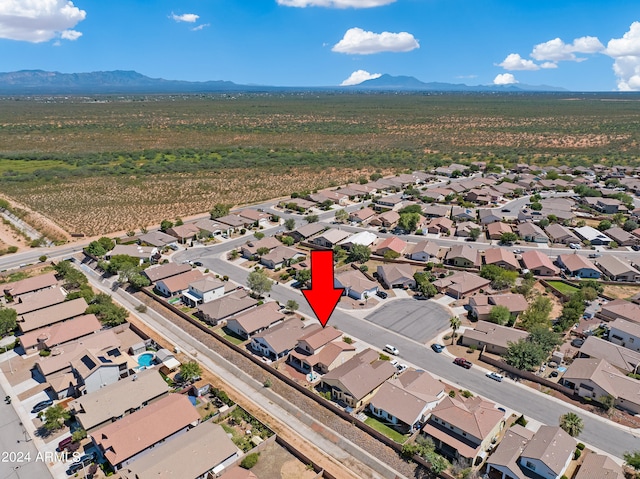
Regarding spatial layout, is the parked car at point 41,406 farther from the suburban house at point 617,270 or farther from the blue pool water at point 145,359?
the suburban house at point 617,270

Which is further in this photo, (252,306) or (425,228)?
(425,228)

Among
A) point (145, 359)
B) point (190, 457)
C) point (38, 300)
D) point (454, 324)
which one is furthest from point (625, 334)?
point (38, 300)

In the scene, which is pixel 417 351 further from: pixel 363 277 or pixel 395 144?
pixel 395 144

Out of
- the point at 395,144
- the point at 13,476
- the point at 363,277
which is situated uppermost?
the point at 395,144

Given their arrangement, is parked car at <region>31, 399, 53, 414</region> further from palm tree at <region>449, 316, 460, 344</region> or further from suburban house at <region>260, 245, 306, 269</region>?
palm tree at <region>449, 316, 460, 344</region>

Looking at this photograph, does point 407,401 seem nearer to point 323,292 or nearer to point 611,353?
point 323,292

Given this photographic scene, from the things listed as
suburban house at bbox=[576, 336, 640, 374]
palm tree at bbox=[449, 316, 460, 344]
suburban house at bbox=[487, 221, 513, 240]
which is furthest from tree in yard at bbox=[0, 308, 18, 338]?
suburban house at bbox=[487, 221, 513, 240]

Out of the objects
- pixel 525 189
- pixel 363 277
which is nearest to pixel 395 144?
pixel 525 189
